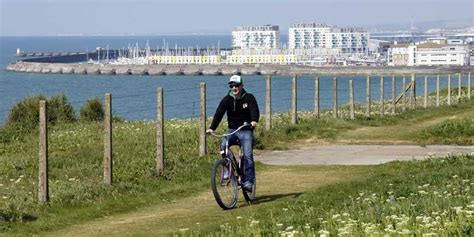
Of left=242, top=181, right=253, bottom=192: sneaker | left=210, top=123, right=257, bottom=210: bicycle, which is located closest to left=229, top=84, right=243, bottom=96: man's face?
left=210, top=123, right=257, bottom=210: bicycle

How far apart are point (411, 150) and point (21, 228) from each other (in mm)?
10118

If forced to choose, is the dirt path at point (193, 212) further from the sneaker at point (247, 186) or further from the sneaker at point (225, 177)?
the sneaker at point (225, 177)

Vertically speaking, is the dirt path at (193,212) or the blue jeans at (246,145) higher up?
the blue jeans at (246,145)

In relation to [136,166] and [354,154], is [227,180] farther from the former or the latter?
[354,154]

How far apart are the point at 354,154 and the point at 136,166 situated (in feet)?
16.4

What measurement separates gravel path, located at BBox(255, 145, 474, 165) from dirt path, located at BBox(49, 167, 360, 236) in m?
1.89

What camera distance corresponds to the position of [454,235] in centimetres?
828

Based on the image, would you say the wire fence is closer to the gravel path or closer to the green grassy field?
the green grassy field

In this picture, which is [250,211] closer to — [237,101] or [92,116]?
[237,101]

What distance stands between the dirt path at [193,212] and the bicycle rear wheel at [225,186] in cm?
13

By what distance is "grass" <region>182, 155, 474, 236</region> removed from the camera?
28.0ft

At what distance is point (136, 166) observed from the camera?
1555 cm

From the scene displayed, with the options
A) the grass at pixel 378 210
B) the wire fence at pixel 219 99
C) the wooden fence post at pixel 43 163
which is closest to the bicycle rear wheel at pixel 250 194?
the grass at pixel 378 210

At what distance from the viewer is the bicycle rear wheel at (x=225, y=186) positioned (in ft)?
40.3
